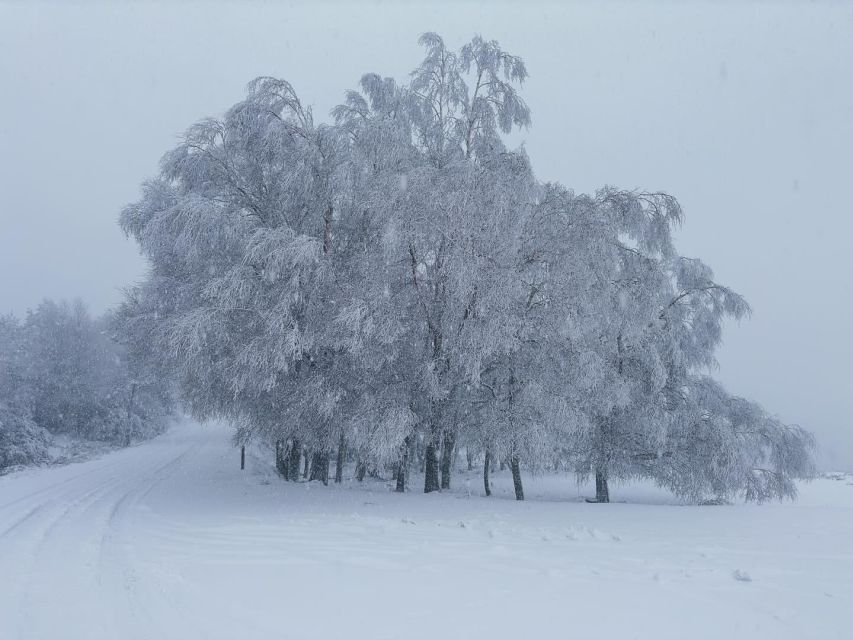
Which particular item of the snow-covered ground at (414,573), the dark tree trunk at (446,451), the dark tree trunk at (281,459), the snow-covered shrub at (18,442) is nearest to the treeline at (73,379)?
the snow-covered shrub at (18,442)

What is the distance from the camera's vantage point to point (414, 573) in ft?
20.7

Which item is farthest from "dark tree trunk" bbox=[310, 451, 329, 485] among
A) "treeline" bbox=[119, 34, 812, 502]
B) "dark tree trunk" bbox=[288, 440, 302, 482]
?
"treeline" bbox=[119, 34, 812, 502]

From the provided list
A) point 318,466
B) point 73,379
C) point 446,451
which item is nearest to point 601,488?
point 446,451

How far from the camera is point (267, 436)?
1557cm

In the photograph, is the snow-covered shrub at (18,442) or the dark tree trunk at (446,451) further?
the snow-covered shrub at (18,442)

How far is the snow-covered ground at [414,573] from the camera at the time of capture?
476 cm

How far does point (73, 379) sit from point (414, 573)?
42.7 meters

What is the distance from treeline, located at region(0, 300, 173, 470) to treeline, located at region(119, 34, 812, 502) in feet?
89.5

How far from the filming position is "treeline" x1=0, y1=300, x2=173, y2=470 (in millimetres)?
39094

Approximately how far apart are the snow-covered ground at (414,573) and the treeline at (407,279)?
253 cm

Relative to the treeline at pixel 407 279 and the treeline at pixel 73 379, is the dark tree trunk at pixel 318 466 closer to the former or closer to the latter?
the treeline at pixel 407 279

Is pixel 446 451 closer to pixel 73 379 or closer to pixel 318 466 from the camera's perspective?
pixel 318 466

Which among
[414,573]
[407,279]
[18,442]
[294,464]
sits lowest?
[18,442]

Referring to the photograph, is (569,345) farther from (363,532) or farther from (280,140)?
(280,140)
